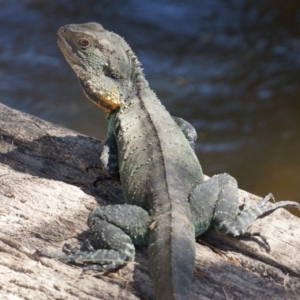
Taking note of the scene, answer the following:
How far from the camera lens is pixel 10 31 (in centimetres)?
1070

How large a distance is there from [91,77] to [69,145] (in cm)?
70

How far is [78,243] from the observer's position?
12.3 ft

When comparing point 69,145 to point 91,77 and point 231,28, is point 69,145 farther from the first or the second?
point 231,28

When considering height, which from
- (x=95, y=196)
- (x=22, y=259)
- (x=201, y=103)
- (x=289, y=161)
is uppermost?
(x=201, y=103)

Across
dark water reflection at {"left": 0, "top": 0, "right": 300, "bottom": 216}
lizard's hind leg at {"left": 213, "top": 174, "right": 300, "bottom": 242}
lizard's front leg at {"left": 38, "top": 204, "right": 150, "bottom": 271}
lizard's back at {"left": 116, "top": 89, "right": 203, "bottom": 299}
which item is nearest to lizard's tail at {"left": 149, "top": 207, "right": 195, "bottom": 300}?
lizard's back at {"left": 116, "top": 89, "right": 203, "bottom": 299}

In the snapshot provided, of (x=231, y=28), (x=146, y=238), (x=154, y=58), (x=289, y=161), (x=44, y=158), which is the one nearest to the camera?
(x=146, y=238)

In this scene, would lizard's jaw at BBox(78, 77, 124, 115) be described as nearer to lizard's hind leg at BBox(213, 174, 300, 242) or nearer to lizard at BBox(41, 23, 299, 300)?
lizard at BBox(41, 23, 299, 300)

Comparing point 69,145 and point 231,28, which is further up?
point 231,28

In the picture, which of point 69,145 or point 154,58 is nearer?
point 69,145

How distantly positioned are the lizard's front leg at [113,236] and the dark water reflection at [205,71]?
13.5 ft

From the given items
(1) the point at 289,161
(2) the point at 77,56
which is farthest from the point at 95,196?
(1) the point at 289,161

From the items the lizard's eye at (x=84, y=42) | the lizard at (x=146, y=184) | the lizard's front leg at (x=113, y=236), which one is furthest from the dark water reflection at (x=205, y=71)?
the lizard's front leg at (x=113, y=236)

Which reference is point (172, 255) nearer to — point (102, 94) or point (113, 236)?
point (113, 236)

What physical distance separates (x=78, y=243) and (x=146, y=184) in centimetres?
62
